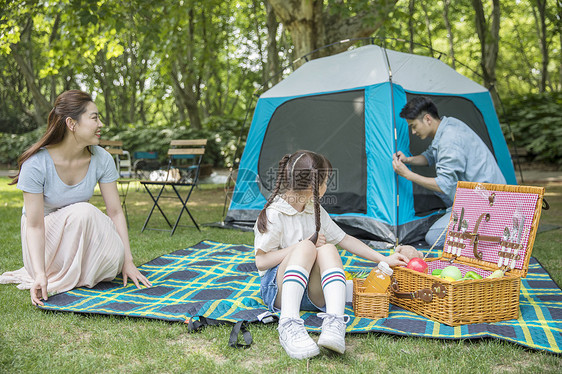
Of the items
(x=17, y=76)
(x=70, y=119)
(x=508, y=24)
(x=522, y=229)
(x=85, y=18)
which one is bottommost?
(x=522, y=229)

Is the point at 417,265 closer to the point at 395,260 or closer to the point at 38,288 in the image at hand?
the point at 395,260

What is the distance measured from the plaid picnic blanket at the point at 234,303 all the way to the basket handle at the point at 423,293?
90 mm

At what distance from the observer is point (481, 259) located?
8.71 feet

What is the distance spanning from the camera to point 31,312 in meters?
2.40

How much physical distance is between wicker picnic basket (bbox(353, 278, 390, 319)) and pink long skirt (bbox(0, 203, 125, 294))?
1.46 meters

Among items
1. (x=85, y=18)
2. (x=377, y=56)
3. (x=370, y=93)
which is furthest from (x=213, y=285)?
(x=85, y=18)

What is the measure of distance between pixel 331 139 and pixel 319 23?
2.42 m

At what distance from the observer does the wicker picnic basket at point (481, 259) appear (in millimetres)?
2189

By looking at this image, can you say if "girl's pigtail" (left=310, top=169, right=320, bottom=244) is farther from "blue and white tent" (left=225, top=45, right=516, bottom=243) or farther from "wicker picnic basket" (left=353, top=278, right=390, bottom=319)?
"blue and white tent" (left=225, top=45, right=516, bottom=243)

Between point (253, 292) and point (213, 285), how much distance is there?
31 centimetres

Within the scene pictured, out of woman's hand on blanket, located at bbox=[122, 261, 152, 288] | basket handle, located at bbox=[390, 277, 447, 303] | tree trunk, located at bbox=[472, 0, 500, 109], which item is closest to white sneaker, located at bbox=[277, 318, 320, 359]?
basket handle, located at bbox=[390, 277, 447, 303]

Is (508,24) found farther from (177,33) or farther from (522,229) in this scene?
(522,229)

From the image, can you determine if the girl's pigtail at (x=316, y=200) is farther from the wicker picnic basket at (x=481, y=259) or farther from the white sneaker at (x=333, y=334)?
the wicker picnic basket at (x=481, y=259)

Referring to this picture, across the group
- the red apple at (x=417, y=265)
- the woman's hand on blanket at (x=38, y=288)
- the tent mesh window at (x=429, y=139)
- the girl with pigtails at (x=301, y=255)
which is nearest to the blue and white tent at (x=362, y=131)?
the tent mesh window at (x=429, y=139)
